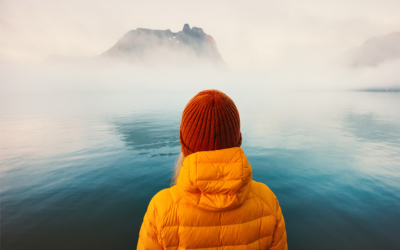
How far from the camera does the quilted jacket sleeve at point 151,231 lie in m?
1.65

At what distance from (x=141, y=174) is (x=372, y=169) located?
11.1 meters

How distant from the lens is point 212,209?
154 centimetres

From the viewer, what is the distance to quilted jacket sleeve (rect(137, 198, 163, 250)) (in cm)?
165

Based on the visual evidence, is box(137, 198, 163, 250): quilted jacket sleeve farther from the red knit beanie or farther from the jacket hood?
the red knit beanie

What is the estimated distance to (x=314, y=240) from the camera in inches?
192

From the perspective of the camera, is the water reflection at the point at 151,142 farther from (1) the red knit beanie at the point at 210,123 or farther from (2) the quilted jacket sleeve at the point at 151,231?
(1) the red knit beanie at the point at 210,123

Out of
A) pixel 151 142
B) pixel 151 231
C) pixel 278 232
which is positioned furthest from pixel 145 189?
pixel 151 142

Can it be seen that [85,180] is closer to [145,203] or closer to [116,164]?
[116,164]

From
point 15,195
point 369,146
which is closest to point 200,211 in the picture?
point 15,195

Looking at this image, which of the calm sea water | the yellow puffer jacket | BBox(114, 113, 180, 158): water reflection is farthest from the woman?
BBox(114, 113, 180, 158): water reflection

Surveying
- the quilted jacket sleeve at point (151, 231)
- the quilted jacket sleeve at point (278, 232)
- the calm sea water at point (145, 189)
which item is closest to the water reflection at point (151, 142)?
the calm sea water at point (145, 189)

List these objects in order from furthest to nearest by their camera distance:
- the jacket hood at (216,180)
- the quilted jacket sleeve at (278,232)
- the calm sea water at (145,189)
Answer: the calm sea water at (145,189) < the quilted jacket sleeve at (278,232) < the jacket hood at (216,180)

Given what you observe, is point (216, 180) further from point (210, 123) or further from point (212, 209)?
point (210, 123)

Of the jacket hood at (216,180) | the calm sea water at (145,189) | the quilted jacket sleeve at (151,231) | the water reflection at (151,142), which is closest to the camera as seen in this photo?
the jacket hood at (216,180)
